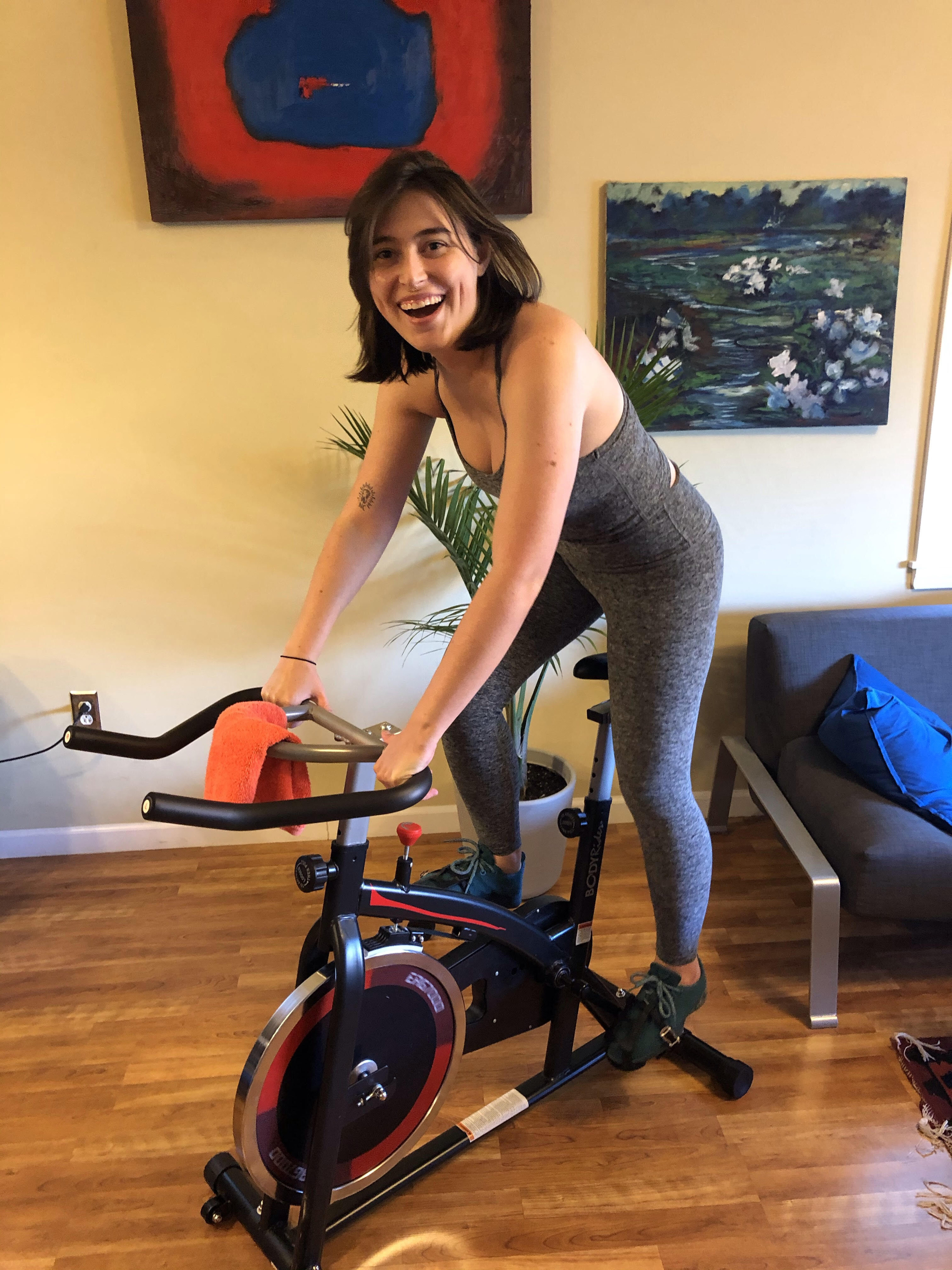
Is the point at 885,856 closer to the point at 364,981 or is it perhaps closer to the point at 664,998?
the point at 664,998

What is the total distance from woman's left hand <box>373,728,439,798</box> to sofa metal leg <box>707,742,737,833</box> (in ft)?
4.95

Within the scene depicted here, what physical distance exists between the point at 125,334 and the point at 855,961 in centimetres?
223

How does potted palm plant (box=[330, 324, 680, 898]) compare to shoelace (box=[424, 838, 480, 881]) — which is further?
potted palm plant (box=[330, 324, 680, 898])

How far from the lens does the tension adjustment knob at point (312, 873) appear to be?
112 cm

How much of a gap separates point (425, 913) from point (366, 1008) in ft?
0.48

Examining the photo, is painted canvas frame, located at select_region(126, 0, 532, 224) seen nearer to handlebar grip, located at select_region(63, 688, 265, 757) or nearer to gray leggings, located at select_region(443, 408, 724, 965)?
gray leggings, located at select_region(443, 408, 724, 965)

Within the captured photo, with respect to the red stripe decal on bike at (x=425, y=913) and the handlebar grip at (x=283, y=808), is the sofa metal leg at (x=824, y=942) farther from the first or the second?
the handlebar grip at (x=283, y=808)

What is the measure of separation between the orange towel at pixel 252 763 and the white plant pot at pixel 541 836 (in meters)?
1.05

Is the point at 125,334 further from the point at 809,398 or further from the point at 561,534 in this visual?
the point at 809,398

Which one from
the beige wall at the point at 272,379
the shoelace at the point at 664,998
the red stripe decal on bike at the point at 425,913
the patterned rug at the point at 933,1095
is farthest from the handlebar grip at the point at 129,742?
the patterned rug at the point at 933,1095

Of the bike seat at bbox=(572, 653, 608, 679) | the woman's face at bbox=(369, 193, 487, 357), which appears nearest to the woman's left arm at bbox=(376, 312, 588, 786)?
the woman's face at bbox=(369, 193, 487, 357)

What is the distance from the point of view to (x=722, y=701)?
2.49 m

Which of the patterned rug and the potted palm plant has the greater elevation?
the potted palm plant

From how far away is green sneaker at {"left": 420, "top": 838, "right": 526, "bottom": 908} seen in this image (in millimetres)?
1643
